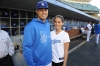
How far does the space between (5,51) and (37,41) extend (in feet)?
3.88

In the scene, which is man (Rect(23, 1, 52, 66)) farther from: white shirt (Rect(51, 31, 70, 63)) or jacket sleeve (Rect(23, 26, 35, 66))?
white shirt (Rect(51, 31, 70, 63))

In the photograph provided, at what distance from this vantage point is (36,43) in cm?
231

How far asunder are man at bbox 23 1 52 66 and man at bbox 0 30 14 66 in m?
1.06

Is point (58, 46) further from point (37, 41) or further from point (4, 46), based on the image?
point (4, 46)

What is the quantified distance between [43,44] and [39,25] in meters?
0.27

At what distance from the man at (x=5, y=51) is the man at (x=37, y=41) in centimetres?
106

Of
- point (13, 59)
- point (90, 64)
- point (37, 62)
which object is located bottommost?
point (90, 64)

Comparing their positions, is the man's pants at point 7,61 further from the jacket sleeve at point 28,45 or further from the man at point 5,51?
the jacket sleeve at point 28,45

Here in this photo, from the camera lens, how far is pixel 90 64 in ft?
21.6

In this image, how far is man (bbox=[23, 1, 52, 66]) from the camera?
223 cm

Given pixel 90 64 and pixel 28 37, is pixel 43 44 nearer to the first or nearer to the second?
pixel 28 37

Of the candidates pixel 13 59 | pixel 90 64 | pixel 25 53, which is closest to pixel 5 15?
pixel 90 64

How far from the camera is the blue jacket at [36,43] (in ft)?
7.31

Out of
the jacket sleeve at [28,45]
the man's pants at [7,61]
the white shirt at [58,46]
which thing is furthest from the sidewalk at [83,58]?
the jacket sleeve at [28,45]
